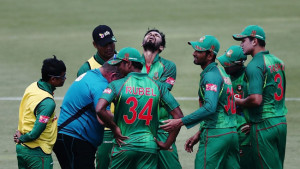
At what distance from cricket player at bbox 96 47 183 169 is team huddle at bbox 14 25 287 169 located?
0.04 feet

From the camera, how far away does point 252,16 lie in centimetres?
2175

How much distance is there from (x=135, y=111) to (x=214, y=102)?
41.9 inches

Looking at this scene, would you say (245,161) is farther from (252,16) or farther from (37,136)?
(252,16)

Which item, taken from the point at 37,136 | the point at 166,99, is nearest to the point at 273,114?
the point at 166,99

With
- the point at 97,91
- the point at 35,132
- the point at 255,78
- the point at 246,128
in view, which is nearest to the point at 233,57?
the point at 255,78

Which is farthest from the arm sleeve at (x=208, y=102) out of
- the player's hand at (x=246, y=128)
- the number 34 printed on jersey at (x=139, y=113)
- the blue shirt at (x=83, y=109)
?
the player's hand at (x=246, y=128)

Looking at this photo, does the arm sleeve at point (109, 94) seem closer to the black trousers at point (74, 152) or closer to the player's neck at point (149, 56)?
the black trousers at point (74, 152)

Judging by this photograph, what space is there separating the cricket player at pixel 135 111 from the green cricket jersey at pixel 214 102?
1.27ft

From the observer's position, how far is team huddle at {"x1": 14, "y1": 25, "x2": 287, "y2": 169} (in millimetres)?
7762

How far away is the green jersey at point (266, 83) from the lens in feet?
29.0

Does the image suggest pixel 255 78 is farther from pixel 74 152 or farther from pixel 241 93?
pixel 74 152

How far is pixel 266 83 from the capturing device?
351 inches

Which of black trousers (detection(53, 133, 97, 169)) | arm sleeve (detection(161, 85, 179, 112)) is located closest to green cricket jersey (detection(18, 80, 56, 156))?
black trousers (detection(53, 133, 97, 169))

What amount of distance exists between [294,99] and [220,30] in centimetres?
530
